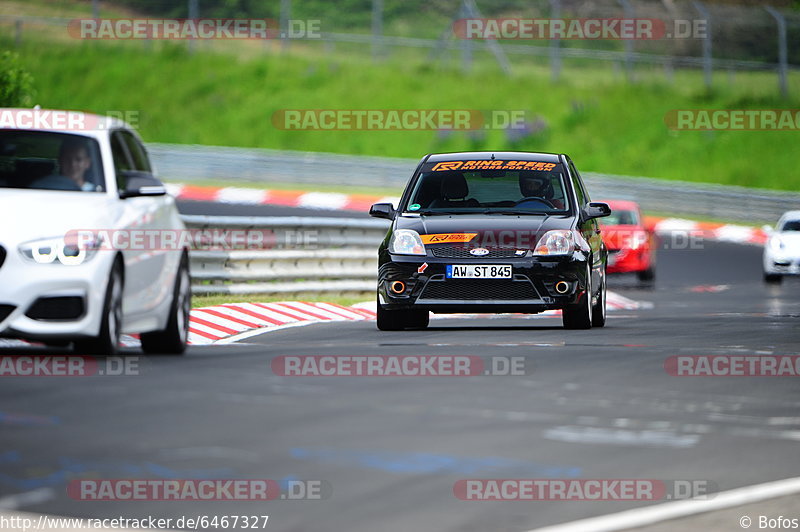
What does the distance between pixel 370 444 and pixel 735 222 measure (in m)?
33.3

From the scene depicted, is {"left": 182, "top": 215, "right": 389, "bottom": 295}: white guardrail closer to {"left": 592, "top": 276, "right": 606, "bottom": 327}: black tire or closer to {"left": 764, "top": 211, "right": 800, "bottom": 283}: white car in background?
{"left": 592, "top": 276, "right": 606, "bottom": 327}: black tire

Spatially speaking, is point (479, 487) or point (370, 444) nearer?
point (479, 487)

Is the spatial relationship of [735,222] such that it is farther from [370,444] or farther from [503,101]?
[370,444]

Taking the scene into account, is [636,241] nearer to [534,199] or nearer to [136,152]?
[534,199]

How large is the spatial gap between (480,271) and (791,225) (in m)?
16.2

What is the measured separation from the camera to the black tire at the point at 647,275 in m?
26.8

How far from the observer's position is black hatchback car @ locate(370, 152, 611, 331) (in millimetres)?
13797

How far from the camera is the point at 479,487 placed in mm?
6391

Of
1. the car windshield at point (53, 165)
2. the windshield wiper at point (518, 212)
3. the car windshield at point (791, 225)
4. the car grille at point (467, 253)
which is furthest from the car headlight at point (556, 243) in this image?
the car windshield at point (791, 225)

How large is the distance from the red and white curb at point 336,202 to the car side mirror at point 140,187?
25.9 meters

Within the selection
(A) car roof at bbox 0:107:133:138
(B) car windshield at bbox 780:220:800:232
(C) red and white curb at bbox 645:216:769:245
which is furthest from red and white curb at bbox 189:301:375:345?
(C) red and white curb at bbox 645:216:769:245

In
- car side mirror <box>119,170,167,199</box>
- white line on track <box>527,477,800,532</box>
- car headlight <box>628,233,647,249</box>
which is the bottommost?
car headlight <box>628,233,647,249</box>

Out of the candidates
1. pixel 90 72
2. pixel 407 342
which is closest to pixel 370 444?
pixel 407 342

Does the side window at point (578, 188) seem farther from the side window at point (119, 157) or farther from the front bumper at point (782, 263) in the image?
the front bumper at point (782, 263)
